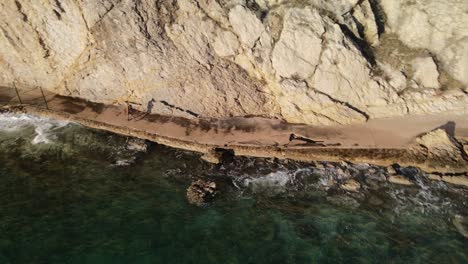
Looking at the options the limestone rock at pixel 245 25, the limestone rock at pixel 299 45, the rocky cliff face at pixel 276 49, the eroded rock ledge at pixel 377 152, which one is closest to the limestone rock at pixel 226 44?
the rocky cliff face at pixel 276 49

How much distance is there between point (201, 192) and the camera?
81.7ft

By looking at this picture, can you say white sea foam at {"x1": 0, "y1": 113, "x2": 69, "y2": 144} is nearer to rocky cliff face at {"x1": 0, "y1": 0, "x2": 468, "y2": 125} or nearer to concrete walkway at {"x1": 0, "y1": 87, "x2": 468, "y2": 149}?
concrete walkway at {"x1": 0, "y1": 87, "x2": 468, "y2": 149}

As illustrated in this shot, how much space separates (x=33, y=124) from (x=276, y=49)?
69.9ft

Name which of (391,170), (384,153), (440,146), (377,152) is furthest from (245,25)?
(440,146)

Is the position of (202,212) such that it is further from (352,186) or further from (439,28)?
(439,28)

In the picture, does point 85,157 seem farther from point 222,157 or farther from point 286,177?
point 286,177

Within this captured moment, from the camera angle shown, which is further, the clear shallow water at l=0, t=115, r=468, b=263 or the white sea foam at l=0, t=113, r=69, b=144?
the white sea foam at l=0, t=113, r=69, b=144

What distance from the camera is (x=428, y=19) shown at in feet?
95.5

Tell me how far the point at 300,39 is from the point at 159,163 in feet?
46.7

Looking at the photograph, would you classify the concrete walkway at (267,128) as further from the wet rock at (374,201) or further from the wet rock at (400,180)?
the wet rock at (374,201)

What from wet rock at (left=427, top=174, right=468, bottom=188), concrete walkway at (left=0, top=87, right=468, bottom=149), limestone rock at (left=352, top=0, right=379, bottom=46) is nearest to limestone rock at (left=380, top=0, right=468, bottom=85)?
limestone rock at (left=352, top=0, right=379, bottom=46)

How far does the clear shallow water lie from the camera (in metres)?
21.3

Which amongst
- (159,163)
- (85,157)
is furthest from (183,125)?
(85,157)

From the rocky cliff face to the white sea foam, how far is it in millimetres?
5889
